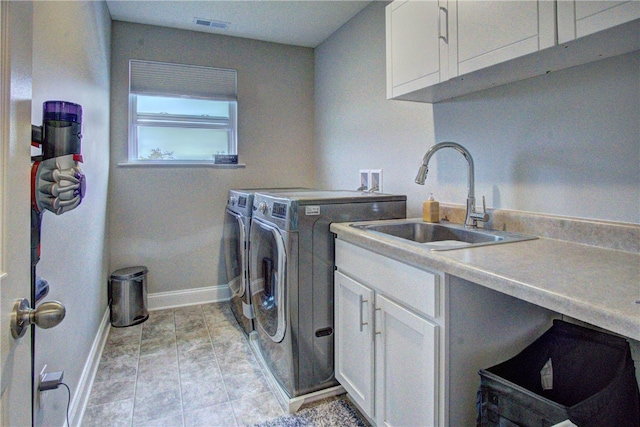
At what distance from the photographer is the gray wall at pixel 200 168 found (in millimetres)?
3002

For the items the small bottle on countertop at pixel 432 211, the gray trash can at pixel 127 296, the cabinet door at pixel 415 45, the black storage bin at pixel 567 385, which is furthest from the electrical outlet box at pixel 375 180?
the gray trash can at pixel 127 296

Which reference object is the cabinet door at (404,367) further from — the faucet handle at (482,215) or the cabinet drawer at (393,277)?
the faucet handle at (482,215)

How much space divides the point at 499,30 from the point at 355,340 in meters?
1.32

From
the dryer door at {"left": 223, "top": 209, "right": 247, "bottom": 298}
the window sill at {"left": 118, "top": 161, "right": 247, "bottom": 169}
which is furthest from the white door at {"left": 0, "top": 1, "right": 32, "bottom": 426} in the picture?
the window sill at {"left": 118, "top": 161, "right": 247, "bottom": 169}

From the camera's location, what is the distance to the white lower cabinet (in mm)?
1172

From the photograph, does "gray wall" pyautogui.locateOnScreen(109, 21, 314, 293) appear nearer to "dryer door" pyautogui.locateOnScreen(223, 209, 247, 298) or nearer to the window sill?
the window sill

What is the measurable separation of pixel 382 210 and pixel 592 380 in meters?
1.11

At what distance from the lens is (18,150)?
628mm

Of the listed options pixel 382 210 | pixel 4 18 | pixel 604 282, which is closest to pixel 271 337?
pixel 382 210

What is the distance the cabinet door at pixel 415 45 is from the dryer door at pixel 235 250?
1423mm

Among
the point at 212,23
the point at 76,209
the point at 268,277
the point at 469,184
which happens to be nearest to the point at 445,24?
the point at 469,184

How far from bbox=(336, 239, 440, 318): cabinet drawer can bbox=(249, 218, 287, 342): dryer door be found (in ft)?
1.06

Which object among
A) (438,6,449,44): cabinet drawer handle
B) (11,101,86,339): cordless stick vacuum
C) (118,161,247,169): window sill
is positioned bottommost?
(11,101,86,339): cordless stick vacuum

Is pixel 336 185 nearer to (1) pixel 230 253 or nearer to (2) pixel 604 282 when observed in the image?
(1) pixel 230 253
